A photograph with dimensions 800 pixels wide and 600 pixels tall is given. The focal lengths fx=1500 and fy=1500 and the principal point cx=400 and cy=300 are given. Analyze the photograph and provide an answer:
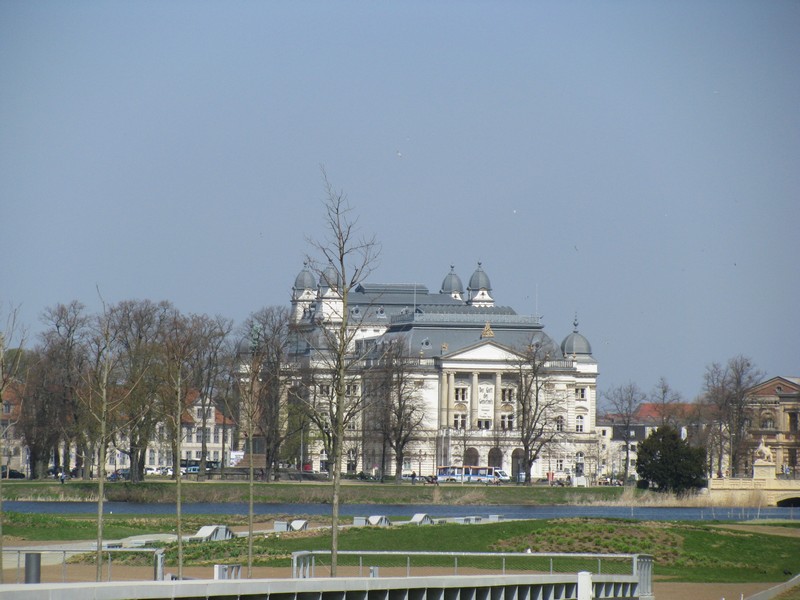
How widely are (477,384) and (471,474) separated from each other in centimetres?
2102

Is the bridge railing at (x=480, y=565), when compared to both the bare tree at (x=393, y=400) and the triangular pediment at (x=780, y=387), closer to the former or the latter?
the bare tree at (x=393, y=400)

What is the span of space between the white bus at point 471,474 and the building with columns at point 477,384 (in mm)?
2695

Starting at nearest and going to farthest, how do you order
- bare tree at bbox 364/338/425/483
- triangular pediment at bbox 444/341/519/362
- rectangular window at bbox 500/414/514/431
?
bare tree at bbox 364/338/425/483 < rectangular window at bbox 500/414/514/431 < triangular pediment at bbox 444/341/519/362

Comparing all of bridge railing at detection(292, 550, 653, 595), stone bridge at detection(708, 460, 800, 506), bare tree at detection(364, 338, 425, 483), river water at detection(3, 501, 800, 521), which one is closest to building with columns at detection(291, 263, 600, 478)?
bare tree at detection(364, 338, 425, 483)

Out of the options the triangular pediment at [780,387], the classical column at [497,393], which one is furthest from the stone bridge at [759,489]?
the triangular pediment at [780,387]

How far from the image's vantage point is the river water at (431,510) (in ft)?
259

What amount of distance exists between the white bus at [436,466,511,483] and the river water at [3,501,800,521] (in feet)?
109

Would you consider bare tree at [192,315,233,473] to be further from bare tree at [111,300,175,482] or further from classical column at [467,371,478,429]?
classical column at [467,371,478,429]

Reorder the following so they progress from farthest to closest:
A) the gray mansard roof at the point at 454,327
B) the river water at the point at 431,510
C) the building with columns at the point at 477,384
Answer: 1. the gray mansard roof at the point at 454,327
2. the building with columns at the point at 477,384
3. the river water at the point at 431,510

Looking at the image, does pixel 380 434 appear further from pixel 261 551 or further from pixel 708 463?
pixel 261 551

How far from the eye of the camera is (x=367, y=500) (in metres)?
102

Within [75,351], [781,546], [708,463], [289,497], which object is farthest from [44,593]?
[708,463]

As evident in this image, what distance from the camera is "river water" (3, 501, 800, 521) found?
78875 mm

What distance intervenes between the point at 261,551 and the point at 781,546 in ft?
62.7
